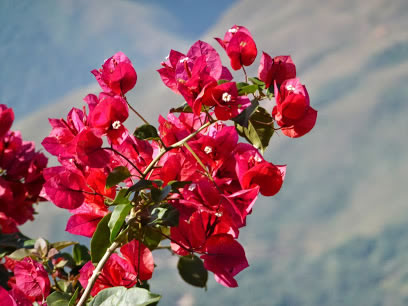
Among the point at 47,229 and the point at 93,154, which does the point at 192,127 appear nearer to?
the point at 93,154

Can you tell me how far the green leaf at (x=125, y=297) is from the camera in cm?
40

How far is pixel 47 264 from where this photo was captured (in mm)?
686

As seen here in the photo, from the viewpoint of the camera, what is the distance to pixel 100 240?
46 centimetres

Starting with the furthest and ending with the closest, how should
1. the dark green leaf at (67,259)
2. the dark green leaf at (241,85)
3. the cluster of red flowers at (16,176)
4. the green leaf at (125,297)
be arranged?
1. the cluster of red flowers at (16,176)
2. the dark green leaf at (67,259)
3. the dark green leaf at (241,85)
4. the green leaf at (125,297)

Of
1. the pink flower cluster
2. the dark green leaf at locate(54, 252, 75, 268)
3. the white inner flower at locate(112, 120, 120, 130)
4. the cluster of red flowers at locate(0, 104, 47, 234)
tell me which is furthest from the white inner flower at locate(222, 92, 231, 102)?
the cluster of red flowers at locate(0, 104, 47, 234)

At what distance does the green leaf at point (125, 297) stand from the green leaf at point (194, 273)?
0.64ft

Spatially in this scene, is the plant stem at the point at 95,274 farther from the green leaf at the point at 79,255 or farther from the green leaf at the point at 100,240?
the green leaf at the point at 79,255

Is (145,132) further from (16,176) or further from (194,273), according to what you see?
(16,176)

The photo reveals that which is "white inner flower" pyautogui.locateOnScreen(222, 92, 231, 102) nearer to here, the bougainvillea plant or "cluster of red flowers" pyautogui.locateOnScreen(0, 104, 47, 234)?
the bougainvillea plant

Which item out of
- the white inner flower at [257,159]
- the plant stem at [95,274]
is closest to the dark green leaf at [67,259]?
the plant stem at [95,274]

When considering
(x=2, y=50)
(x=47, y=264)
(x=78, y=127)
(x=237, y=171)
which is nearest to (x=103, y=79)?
(x=78, y=127)

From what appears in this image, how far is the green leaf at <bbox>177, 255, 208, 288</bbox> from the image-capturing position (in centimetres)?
62

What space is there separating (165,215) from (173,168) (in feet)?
0.19

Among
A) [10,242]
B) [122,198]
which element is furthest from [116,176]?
[10,242]
